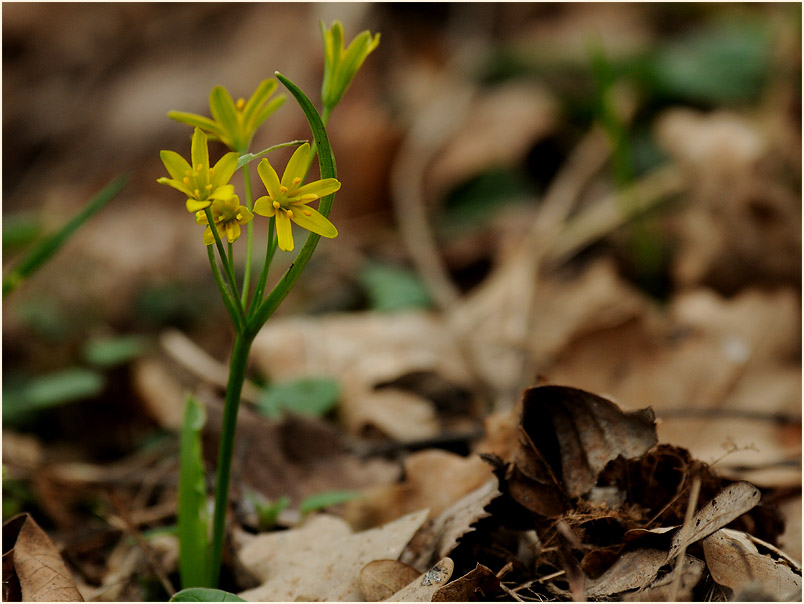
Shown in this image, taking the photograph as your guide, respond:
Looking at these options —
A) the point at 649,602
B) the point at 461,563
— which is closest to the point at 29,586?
the point at 461,563

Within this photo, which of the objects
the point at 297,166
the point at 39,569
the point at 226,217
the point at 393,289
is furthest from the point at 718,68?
the point at 39,569

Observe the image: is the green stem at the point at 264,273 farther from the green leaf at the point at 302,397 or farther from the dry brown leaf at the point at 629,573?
the green leaf at the point at 302,397

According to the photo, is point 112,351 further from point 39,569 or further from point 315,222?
point 315,222

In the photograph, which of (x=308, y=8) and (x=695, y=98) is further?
(x=308, y=8)

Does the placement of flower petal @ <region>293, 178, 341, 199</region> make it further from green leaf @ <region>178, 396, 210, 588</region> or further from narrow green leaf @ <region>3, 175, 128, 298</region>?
narrow green leaf @ <region>3, 175, 128, 298</region>

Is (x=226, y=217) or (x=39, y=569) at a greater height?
(x=226, y=217)

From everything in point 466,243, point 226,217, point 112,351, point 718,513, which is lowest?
point 718,513

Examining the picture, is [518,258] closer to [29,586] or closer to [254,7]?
[29,586]
